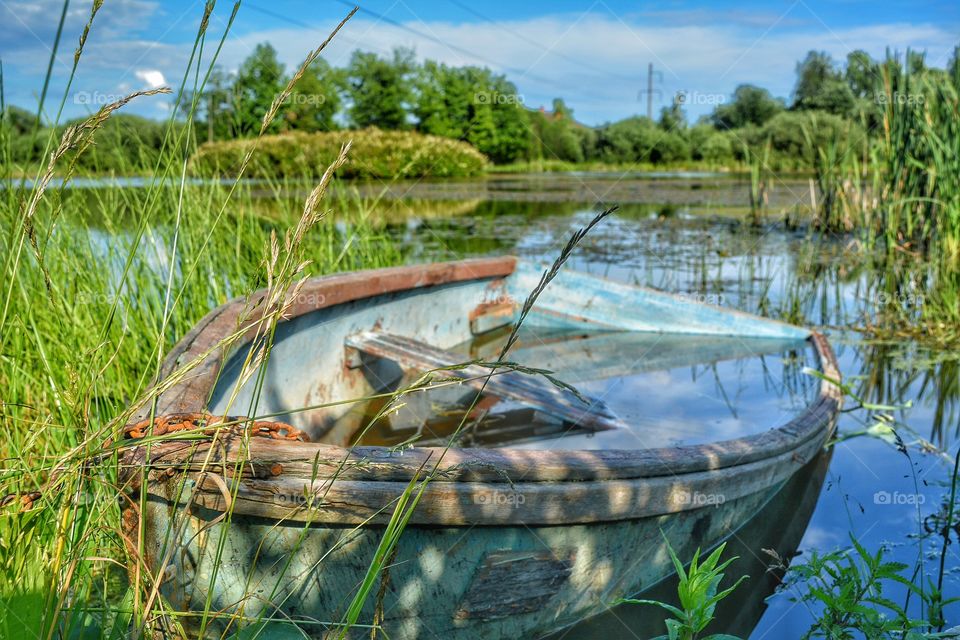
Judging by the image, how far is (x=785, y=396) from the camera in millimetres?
3412

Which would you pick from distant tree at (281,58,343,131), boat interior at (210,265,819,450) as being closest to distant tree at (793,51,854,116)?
distant tree at (281,58,343,131)

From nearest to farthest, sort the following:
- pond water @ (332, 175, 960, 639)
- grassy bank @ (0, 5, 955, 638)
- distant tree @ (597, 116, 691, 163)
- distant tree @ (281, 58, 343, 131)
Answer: grassy bank @ (0, 5, 955, 638) → pond water @ (332, 175, 960, 639) → distant tree @ (281, 58, 343, 131) → distant tree @ (597, 116, 691, 163)

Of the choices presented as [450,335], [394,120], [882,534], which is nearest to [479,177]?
[394,120]

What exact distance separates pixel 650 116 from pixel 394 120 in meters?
13.9

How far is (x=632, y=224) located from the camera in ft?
32.8

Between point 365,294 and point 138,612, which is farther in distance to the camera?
point 365,294

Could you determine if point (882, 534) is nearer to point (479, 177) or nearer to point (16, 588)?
point (16, 588)

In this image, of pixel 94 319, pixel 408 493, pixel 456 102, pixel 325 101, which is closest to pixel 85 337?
pixel 94 319

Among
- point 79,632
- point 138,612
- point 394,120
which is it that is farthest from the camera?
point 394,120

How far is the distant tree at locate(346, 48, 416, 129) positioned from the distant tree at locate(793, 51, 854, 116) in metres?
14.0

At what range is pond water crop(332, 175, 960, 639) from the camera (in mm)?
2152

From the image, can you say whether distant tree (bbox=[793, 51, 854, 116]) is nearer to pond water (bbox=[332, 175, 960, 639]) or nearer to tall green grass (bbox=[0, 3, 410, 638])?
pond water (bbox=[332, 175, 960, 639])

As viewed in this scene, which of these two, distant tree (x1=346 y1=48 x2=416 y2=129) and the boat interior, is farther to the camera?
distant tree (x1=346 y1=48 x2=416 y2=129)

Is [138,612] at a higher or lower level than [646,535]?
higher
